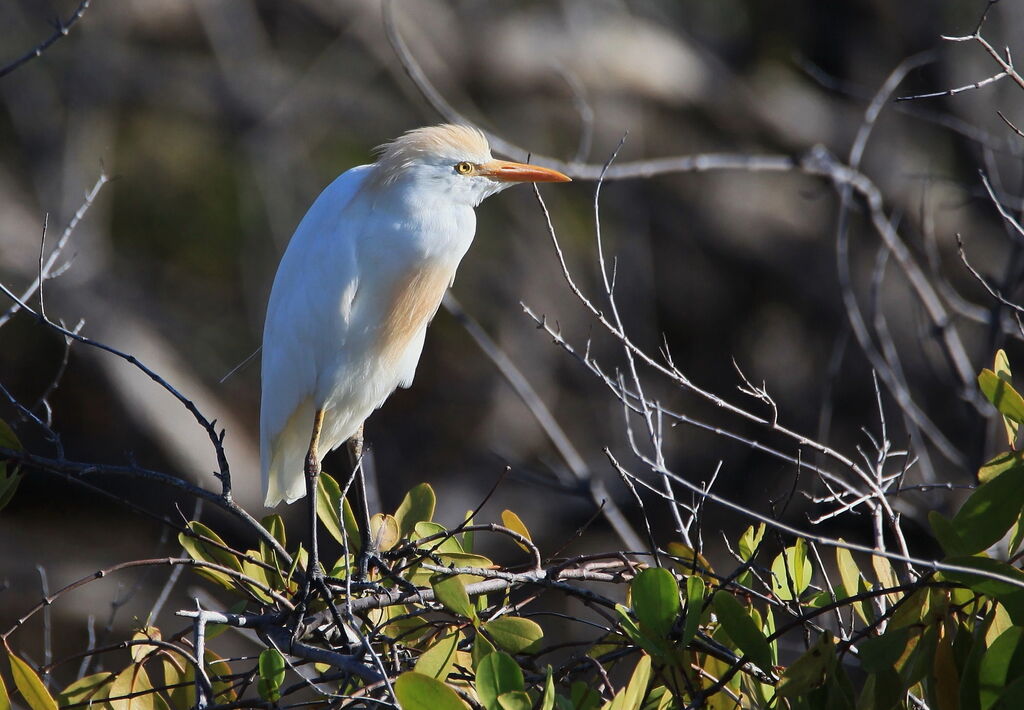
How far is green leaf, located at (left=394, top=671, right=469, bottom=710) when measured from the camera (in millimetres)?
1002

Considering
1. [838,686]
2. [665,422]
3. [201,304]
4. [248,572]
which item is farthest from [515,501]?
[838,686]

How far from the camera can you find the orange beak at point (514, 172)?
6.12 ft

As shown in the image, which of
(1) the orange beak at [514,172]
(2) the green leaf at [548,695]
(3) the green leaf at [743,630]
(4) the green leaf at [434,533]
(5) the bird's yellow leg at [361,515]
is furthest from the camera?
(1) the orange beak at [514,172]

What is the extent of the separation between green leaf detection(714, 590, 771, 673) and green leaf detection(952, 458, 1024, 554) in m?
0.22

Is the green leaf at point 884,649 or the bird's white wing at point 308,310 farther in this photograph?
the bird's white wing at point 308,310

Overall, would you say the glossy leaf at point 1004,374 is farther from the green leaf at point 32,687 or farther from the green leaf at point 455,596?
the green leaf at point 32,687

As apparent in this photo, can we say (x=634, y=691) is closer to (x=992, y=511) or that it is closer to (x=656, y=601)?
(x=656, y=601)

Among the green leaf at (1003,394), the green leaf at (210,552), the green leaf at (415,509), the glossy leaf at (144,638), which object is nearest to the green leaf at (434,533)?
the green leaf at (415,509)

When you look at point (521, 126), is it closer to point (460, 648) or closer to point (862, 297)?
point (862, 297)

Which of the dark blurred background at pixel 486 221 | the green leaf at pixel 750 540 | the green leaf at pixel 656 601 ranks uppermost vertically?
the green leaf at pixel 656 601

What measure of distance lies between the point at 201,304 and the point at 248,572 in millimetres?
4517

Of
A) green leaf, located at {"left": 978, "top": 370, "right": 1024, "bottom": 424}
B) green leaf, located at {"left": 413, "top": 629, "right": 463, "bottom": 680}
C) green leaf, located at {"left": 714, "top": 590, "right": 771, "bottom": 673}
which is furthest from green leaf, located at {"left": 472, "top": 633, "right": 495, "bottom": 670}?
green leaf, located at {"left": 978, "top": 370, "right": 1024, "bottom": 424}

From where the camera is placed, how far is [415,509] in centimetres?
159

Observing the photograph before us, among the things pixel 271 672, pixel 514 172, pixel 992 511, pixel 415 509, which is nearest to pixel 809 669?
pixel 992 511
